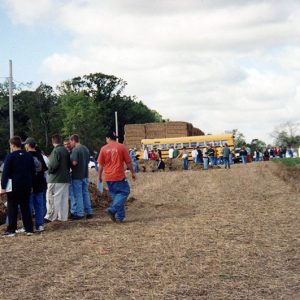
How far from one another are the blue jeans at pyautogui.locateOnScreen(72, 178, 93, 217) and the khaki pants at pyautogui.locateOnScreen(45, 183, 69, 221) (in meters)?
0.49

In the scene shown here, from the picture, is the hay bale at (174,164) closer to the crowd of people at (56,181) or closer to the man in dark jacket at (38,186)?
the crowd of people at (56,181)

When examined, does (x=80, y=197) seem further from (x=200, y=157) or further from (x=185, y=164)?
(x=200, y=157)

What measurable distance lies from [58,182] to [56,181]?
0.05 m

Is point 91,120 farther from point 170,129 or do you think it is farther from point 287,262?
point 287,262

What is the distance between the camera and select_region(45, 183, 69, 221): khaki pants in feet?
42.5

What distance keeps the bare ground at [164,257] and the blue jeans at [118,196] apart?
0.28 m

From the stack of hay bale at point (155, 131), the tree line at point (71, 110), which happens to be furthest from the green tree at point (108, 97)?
the stack of hay bale at point (155, 131)

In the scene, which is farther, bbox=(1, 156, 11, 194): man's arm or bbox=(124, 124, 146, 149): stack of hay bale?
bbox=(124, 124, 146, 149): stack of hay bale

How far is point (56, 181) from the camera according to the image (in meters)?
12.9

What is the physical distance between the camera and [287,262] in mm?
8117

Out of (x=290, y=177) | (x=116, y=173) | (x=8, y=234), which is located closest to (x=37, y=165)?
(x=8, y=234)

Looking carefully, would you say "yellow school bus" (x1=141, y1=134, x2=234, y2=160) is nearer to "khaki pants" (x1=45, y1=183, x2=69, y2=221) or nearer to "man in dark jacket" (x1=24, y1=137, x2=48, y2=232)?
"khaki pants" (x1=45, y1=183, x2=69, y2=221)

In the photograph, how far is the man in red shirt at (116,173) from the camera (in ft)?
41.8

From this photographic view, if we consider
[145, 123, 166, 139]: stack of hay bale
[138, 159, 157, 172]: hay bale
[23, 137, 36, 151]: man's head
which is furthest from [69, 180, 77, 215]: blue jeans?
[145, 123, 166, 139]: stack of hay bale
